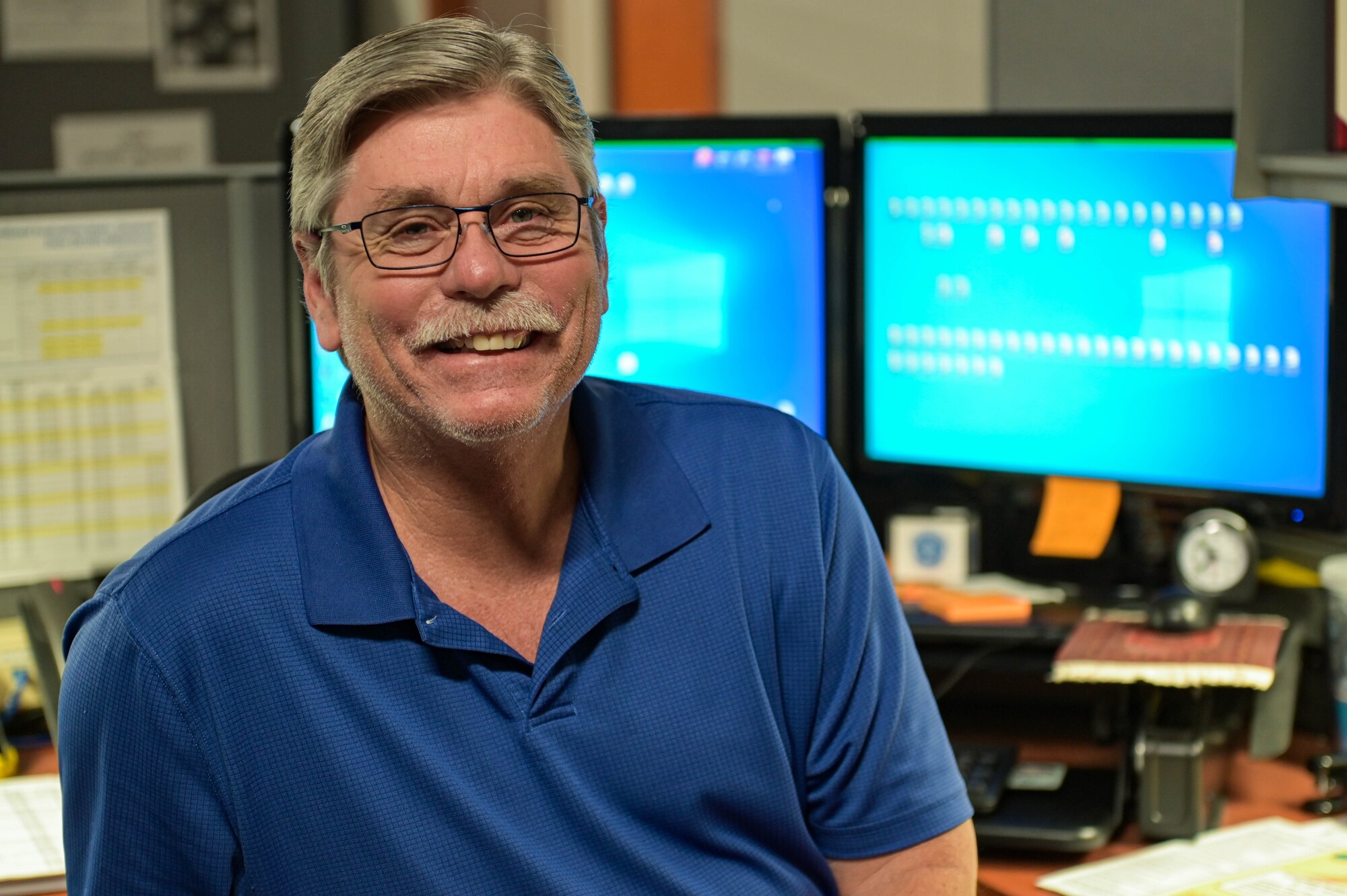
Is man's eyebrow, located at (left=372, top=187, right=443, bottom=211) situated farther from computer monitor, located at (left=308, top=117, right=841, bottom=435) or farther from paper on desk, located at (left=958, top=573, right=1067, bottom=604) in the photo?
paper on desk, located at (left=958, top=573, right=1067, bottom=604)

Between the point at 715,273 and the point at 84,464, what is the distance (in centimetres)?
76

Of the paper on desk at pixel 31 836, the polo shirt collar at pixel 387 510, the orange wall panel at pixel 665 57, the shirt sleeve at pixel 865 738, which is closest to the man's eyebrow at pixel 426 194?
the polo shirt collar at pixel 387 510

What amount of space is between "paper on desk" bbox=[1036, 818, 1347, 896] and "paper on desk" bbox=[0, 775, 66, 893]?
867 mm

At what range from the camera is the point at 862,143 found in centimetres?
183

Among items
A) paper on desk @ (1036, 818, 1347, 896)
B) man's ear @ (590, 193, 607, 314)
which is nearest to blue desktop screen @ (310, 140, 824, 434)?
man's ear @ (590, 193, 607, 314)

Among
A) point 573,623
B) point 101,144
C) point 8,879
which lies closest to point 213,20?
point 101,144

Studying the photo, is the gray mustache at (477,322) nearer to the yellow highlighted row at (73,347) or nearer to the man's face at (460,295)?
the man's face at (460,295)

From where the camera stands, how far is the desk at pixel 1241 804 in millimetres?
1380

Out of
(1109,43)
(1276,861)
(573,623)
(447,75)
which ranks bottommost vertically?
(1276,861)

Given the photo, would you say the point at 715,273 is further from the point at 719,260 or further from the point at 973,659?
the point at 973,659

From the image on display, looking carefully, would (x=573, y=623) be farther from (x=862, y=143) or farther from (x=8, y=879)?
(x=862, y=143)

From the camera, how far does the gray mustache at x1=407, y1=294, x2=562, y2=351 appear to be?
111cm

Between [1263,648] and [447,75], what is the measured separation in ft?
3.11

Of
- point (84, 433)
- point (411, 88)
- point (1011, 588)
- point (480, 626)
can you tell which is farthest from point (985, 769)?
point (84, 433)
